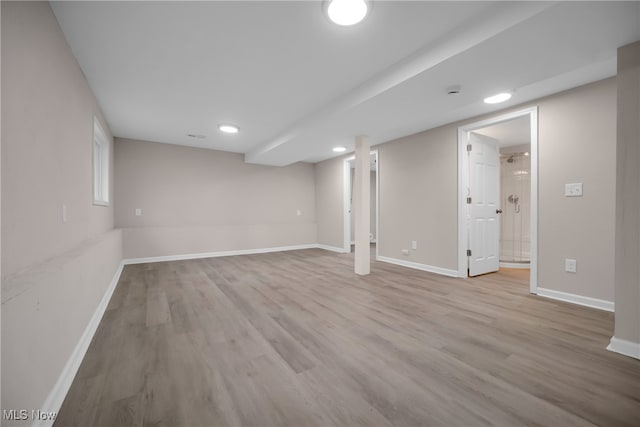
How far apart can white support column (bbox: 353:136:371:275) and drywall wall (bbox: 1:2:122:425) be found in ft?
10.0

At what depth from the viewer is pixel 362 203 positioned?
12.7ft

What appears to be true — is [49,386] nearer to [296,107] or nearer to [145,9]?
[145,9]

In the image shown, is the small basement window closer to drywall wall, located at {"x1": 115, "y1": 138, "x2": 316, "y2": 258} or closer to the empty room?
the empty room

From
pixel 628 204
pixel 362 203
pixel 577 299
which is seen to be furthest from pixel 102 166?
pixel 577 299

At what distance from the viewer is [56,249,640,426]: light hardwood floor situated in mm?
1220

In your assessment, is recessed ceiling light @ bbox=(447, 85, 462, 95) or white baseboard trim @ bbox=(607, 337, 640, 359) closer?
white baseboard trim @ bbox=(607, 337, 640, 359)

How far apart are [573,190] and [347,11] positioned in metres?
2.93

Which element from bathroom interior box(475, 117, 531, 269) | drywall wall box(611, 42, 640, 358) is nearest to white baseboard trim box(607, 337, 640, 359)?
drywall wall box(611, 42, 640, 358)

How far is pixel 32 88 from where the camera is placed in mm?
1388

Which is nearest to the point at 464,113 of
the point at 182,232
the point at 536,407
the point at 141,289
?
the point at 536,407

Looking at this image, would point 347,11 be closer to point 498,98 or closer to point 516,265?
point 498,98

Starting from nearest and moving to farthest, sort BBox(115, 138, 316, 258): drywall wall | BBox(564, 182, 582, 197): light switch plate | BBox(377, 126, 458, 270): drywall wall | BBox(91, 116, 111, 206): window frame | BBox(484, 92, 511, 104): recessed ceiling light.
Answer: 1. BBox(564, 182, 582, 197): light switch plate
2. BBox(484, 92, 511, 104): recessed ceiling light
3. BBox(91, 116, 111, 206): window frame
4. BBox(377, 126, 458, 270): drywall wall
5. BBox(115, 138, 316, 258): drywall wall

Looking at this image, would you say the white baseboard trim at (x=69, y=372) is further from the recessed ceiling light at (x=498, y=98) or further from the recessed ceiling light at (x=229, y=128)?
the recessed ceiling light at (x=498, y=98)

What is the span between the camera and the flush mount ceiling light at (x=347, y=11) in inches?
63.3
